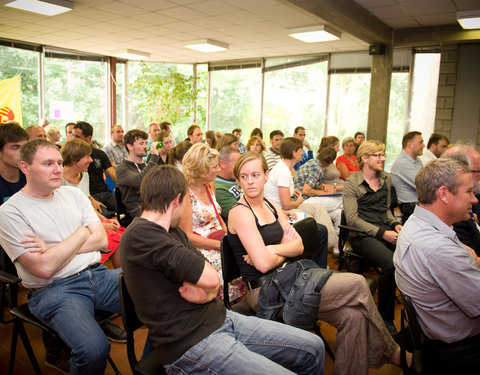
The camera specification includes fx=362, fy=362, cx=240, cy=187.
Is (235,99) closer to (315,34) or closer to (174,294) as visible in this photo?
(315,34)

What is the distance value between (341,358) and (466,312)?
645 millimetres

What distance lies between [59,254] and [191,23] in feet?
18.1

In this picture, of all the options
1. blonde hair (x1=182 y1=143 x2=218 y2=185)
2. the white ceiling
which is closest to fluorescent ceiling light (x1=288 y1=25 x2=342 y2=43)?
the white ceiling

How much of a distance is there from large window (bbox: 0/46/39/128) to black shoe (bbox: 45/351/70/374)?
23.9 feet

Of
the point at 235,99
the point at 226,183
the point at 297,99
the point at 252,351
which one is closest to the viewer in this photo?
the point at 252,351

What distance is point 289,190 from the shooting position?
365 cm

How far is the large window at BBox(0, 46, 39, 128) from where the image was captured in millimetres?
7668

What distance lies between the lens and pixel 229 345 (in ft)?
4.81

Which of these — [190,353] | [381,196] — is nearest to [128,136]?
[381,196]

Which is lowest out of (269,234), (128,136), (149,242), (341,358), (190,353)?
(341,358)

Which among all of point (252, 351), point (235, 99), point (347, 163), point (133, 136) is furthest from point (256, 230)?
point (235, 99)

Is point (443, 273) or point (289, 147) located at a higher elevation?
point (289, 147)

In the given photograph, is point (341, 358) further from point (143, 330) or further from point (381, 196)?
point (381, 196)

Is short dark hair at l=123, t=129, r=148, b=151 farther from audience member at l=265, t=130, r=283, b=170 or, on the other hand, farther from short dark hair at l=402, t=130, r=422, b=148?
short dark hair at l=402, t=130, r=422, b=148
